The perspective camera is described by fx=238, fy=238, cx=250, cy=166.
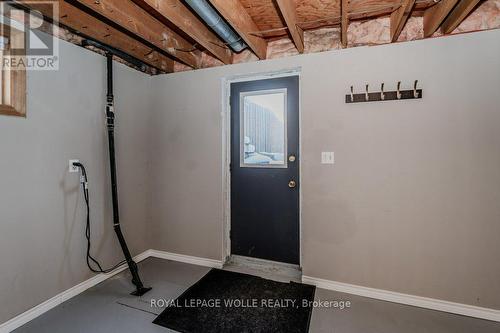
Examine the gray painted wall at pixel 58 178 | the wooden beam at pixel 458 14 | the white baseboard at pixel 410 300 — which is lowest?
the white baseboard at pixel 410 300

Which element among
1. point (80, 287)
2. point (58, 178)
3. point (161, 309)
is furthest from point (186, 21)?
point (80, 287)

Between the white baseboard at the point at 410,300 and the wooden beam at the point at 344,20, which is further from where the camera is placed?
the white baseboard at the point at 410,300

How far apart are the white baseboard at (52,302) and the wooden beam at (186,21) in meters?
2.47

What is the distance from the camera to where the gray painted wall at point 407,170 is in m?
1.89

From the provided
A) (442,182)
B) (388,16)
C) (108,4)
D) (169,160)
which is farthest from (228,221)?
(388,16)

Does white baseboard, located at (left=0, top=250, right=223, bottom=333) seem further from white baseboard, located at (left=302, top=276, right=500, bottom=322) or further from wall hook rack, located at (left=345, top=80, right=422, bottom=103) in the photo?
wall hook rack, located at (left=345, top=80, right=422, bottom=103)

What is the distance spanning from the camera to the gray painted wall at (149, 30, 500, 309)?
189cm

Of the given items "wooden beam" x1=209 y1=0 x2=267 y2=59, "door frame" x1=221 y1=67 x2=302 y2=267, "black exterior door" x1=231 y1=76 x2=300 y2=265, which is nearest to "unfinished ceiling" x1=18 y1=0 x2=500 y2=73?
"wooden beam" x1=209 y1=0 x2=267 y2=59

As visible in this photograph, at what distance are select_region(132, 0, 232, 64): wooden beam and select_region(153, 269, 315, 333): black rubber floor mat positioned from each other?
235cm

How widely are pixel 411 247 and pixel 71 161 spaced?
3.12 metres

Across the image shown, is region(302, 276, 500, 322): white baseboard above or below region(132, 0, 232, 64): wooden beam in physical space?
below

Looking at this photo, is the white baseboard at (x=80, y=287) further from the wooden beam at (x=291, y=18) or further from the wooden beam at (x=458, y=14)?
the wooden beam at (x=458, y=14)

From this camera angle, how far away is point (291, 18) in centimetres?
195

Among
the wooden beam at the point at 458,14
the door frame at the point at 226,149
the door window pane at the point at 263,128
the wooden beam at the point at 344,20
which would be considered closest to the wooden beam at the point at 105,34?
the door frame at the point at 226,149
